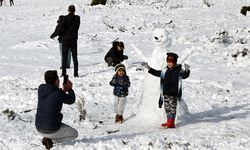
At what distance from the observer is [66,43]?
1184 cm

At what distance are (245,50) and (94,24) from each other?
9686 mm

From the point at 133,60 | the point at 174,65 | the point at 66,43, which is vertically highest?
the point at 174,65

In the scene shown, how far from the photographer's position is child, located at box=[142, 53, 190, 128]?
7.62 metres

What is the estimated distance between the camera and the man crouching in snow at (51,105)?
6.46m

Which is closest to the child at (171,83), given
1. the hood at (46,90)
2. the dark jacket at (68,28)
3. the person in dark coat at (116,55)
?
the hood at (46,90)

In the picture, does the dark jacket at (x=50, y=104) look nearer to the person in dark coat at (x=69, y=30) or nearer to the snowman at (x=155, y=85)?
the snowman at (x=155, y=85)

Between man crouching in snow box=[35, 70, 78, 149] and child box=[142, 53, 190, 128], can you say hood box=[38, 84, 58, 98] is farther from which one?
child box=[142, 53, 190, 128]

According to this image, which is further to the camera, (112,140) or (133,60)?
(133,60)

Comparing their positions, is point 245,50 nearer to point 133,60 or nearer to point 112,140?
point 133,60

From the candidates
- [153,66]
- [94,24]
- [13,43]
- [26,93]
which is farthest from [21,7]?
[153,66]

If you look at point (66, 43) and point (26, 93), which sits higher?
point (66, 43)

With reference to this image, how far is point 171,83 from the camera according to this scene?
7.63 metres

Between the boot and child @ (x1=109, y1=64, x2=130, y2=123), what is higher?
child @ (x1=109, y1=64, x2=130, y2=123)

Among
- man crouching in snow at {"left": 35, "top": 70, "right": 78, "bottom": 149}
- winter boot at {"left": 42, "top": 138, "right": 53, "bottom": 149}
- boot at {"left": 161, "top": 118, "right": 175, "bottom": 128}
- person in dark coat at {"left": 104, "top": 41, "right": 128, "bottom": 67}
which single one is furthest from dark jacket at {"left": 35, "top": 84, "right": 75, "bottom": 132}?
person in dark coat at {"left": 104, "top": 41, "right": 128, "bottom": 67}
